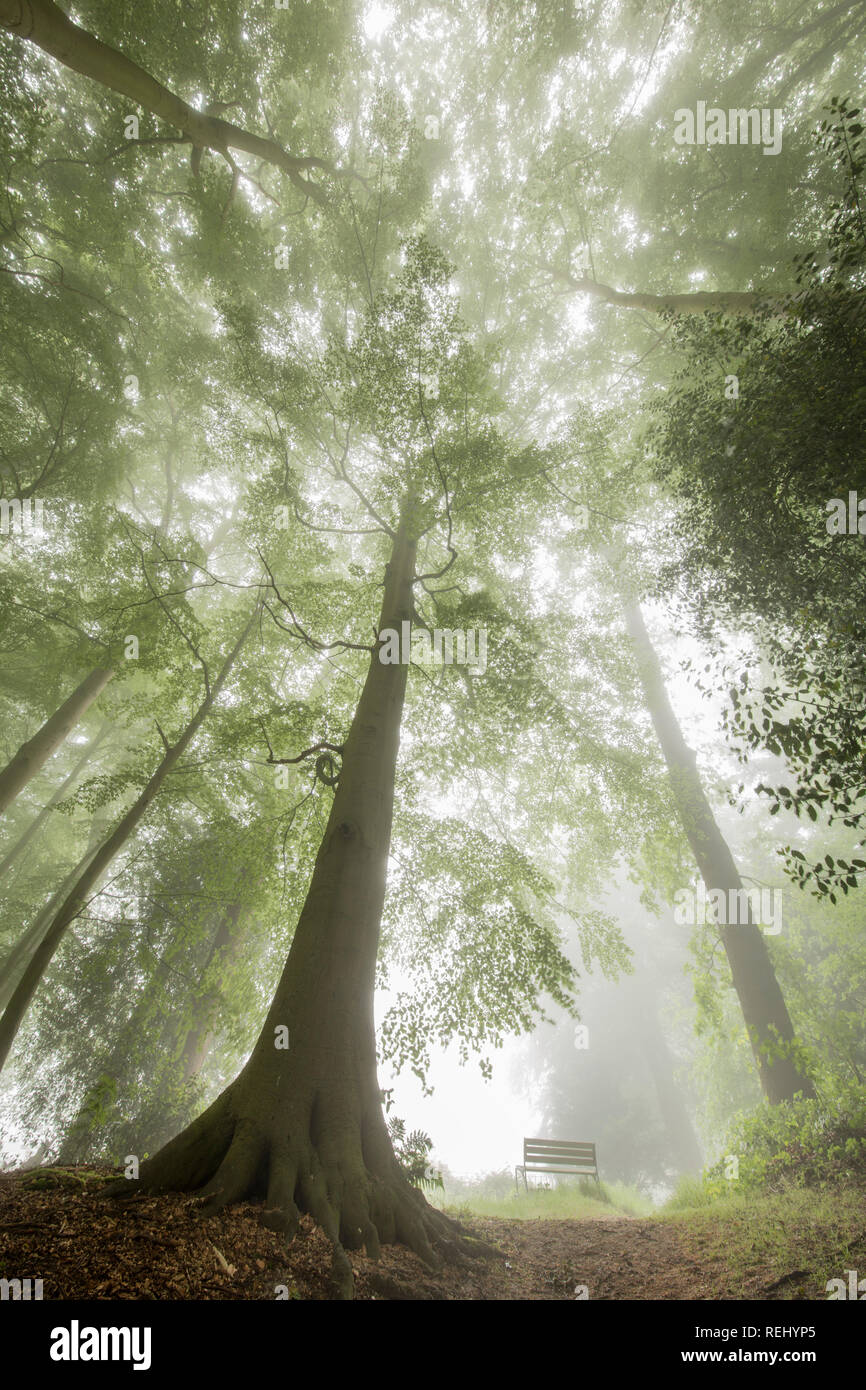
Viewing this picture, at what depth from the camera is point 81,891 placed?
646cm

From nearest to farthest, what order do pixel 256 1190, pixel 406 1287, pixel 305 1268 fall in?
pixel 305 1268, pixel 406 1287, pixel 256 1190

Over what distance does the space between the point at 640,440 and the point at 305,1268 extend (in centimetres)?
856

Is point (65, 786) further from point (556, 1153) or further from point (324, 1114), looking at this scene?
point (556, 1153)

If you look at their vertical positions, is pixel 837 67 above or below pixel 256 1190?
above

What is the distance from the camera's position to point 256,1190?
360 centimetres

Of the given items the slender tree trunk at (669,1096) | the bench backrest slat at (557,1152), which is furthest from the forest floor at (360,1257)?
the slender tree trunk at (669,1096)

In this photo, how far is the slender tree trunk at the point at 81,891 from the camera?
5.86m

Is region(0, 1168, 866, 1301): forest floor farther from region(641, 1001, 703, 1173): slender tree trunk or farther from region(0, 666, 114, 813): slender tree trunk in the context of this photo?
region(641, 1001, 703, 1173): slender tree trunk

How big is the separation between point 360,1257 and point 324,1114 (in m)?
0.84

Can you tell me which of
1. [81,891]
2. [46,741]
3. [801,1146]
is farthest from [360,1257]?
[46,741]

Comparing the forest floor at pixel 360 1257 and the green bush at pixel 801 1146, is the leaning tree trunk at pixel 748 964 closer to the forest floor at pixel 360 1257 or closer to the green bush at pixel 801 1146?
the green bush at pixel 801 1146

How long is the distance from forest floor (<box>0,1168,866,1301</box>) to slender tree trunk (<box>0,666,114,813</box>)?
7.53m

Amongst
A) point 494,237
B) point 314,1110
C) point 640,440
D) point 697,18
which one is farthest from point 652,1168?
point 697,18
